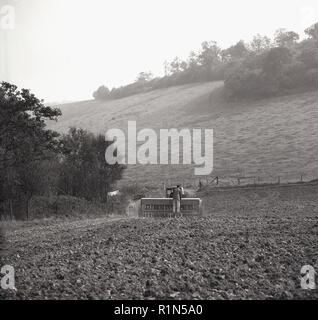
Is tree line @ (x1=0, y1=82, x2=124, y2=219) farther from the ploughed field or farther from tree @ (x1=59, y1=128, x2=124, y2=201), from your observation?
the ploughed field

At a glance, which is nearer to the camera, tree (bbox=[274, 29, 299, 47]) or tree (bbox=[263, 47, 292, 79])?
tree (bbox=[263, 47, 292, 79])

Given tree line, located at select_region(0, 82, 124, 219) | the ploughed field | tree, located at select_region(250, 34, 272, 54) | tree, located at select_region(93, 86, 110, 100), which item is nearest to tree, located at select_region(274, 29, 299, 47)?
tree, located at select_region(250, 34, 272, 54)

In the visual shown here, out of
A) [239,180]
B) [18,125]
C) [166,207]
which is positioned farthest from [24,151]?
[239,180]

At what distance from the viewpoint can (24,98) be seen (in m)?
32.2

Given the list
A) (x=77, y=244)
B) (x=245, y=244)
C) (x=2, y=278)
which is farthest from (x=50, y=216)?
(x=2, y=278)

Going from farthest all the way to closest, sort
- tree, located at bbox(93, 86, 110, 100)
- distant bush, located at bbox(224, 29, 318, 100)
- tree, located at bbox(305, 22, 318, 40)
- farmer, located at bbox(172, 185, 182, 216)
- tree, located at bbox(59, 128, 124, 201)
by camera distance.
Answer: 1. tree, located at bbox(93, 86, 110, 100)
2. tree, located at bbox(305, 22, 318, 40)
3. distant bush, located at bbox(224, 29, 318, 100)
4. tree, located at bbox(59, 128, 124, 201)
5. farmer, located at bbox(172, 185, 182, 216)

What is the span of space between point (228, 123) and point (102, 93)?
2444 inches

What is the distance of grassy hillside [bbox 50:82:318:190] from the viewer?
57031 mm

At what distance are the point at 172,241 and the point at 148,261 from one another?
3716mm

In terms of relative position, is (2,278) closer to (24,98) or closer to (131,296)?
(131,296)

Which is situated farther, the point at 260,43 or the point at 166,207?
the point at 260,43

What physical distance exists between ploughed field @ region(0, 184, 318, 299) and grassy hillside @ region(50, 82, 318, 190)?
29.8 m

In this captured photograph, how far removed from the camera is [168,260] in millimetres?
14570

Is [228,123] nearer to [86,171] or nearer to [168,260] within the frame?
[86,171]
